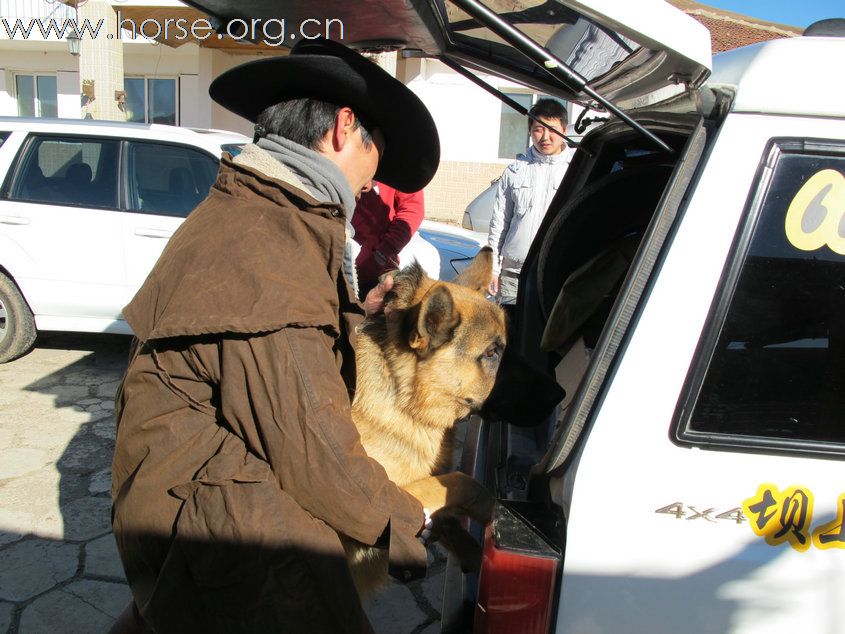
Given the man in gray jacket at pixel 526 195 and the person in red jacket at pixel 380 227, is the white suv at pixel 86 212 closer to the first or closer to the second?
the person in red jacket at pixel 380 227

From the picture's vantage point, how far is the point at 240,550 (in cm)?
141

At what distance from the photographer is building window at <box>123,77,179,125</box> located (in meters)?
16.5

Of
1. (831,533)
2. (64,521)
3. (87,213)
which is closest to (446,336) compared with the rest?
(831,533)

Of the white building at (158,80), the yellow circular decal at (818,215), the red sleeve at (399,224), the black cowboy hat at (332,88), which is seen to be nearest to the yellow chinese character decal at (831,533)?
the yellow circular decal at (818,215)

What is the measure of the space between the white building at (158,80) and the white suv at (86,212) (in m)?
7.67

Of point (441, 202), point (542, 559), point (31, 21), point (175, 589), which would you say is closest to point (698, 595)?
point (542, 559)

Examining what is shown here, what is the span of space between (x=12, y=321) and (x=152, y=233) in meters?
1.62

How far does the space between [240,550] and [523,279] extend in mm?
1808

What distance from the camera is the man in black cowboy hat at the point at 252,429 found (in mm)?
1342

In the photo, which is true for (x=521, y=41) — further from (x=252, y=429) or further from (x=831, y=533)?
(x=831, y=533)

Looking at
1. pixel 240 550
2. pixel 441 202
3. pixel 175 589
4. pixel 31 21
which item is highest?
pixel 31 21

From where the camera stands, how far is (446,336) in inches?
91.2

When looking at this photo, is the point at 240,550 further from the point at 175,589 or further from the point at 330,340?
the point at 330,340

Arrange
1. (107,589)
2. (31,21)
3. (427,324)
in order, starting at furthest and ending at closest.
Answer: (31,21)
(107,589)
(427,324)
